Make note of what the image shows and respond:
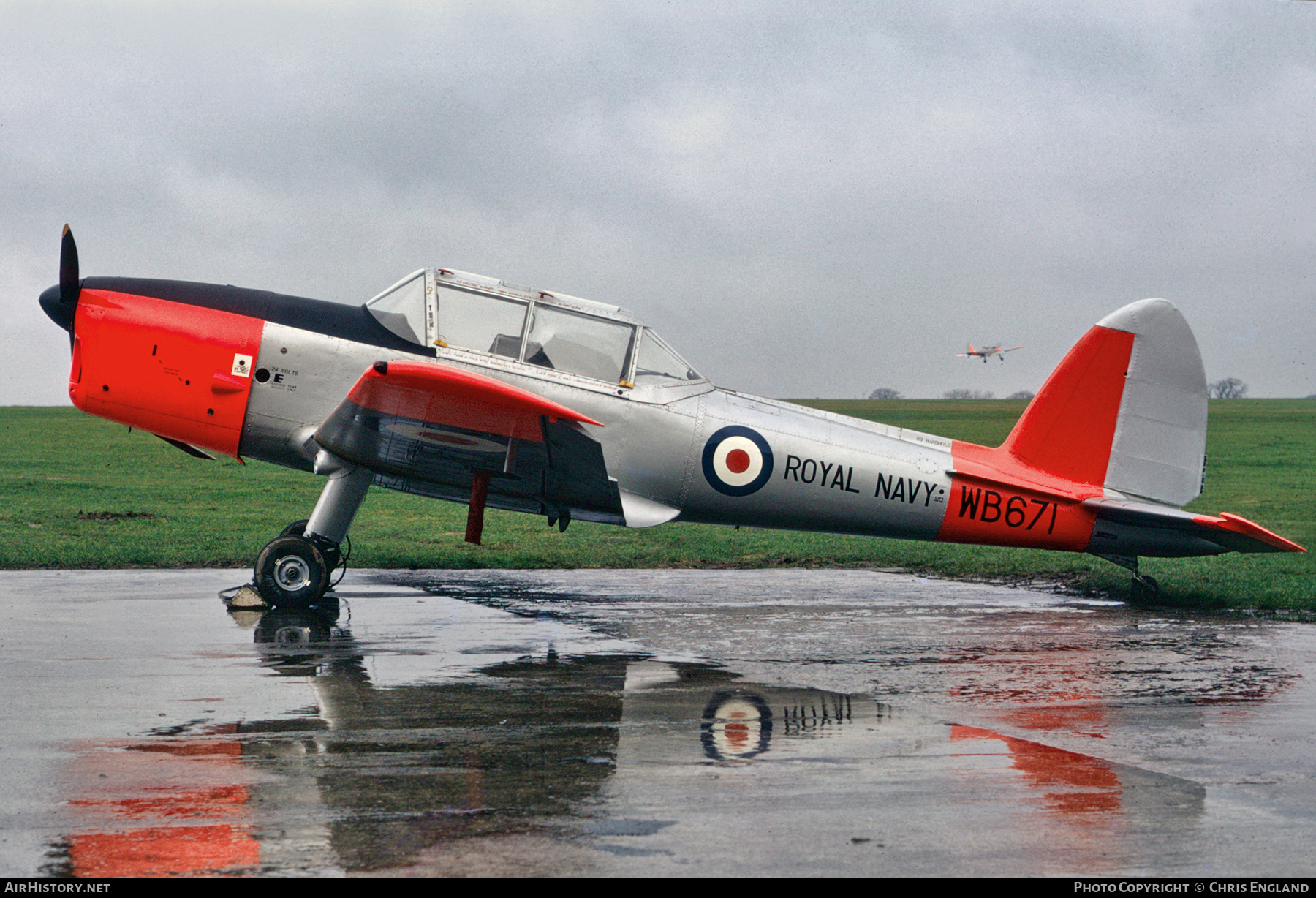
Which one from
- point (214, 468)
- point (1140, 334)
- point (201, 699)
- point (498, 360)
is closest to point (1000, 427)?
point (214, 468)

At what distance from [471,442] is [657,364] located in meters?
2.00

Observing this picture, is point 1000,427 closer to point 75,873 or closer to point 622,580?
point 622,580

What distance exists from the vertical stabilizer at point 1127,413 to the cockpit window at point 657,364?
3.65 meters

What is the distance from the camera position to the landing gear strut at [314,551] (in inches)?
387

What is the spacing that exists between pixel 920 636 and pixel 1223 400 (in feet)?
278

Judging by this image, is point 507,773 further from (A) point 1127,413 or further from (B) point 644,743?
(A) point 1127,413

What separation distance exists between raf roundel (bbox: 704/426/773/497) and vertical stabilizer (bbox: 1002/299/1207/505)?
2845 millimetres

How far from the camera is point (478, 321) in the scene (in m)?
9.82

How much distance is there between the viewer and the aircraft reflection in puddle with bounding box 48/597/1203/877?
4043 millimetres

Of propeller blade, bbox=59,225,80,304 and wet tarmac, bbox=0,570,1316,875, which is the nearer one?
wet tarmac, bbox=0,570,1316,875

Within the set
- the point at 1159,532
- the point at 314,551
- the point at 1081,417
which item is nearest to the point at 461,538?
the point at 314,551

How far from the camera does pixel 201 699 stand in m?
6.34

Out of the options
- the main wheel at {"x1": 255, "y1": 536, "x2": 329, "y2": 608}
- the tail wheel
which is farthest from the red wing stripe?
the tail wheel

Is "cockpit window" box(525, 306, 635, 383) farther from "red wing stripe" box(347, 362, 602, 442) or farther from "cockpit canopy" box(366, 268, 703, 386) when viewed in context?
"red wing stripe" box(347, 362, 602, 442)
